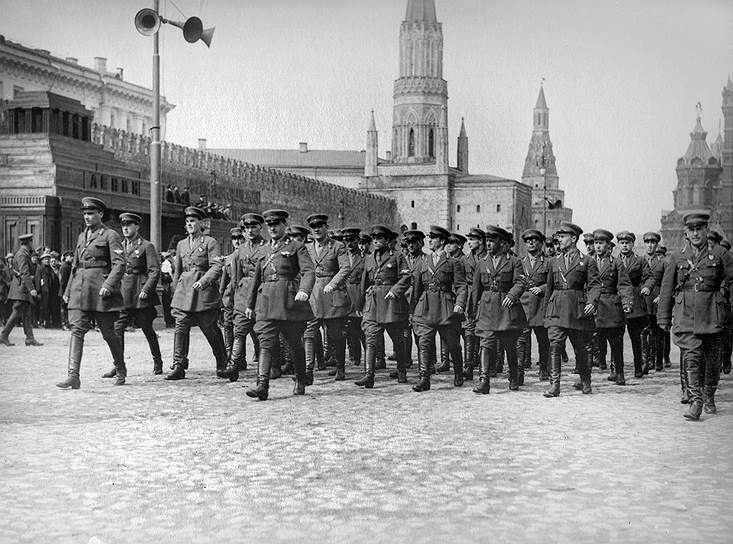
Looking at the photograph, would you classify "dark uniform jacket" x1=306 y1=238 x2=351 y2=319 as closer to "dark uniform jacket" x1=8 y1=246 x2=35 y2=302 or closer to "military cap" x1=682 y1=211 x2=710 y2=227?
"military cap" x1=682 y1=211 x2=710 y2=227

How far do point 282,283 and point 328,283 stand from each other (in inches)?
89.0

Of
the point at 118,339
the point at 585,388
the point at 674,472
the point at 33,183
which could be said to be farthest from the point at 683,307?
the point at 33,183

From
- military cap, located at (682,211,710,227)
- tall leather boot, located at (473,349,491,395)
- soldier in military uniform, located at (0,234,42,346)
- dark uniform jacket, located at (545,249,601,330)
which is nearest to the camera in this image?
military cap, located at (682,211,710,227)

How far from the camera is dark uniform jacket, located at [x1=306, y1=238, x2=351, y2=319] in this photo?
12320 millimetres

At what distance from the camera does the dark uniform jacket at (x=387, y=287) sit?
11594 mm

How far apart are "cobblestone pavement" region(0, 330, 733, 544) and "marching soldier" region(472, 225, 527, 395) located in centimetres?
59

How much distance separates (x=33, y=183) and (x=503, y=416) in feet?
60.3

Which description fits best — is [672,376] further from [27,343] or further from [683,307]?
[27,343]

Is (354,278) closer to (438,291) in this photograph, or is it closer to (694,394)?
(438,291)

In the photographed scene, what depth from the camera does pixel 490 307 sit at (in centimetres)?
1119

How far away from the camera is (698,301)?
916 centimetres

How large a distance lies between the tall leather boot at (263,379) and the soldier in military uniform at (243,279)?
1.60 meters

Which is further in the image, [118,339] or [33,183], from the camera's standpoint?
[33,183]

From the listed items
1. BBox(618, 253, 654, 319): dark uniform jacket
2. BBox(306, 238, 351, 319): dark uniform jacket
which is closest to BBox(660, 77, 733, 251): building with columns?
BBox(618, 253, 654, 319): dark uniform jacket
